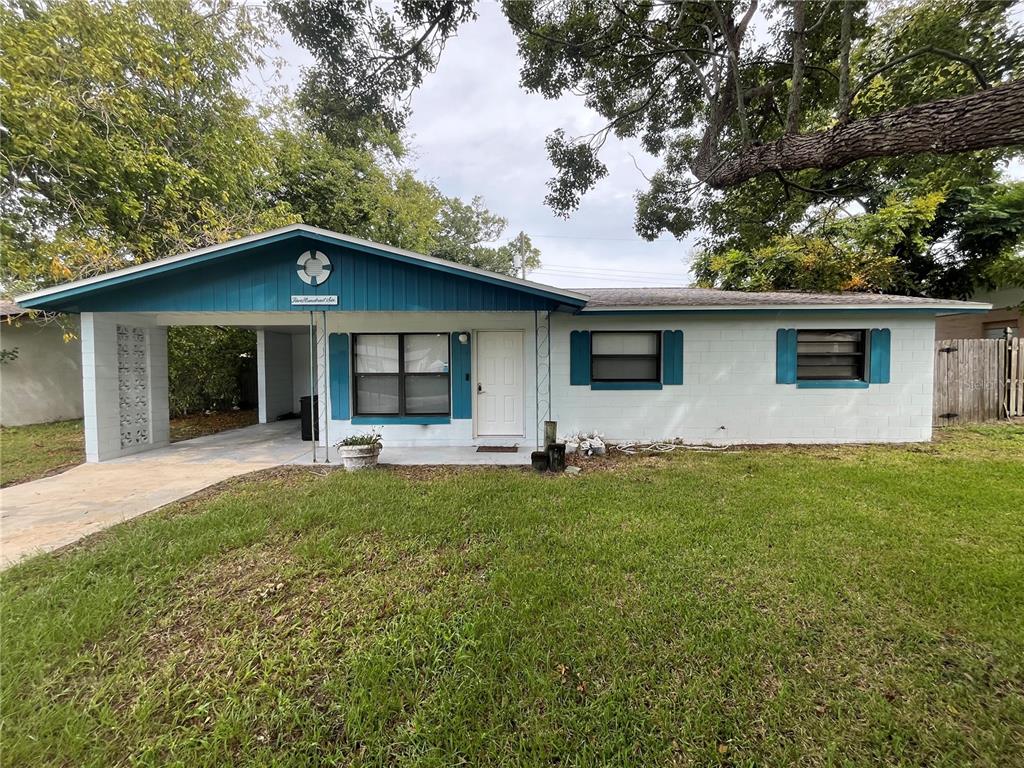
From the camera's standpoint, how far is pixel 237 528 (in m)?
3.80

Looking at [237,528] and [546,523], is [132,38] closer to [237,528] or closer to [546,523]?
[237,528]

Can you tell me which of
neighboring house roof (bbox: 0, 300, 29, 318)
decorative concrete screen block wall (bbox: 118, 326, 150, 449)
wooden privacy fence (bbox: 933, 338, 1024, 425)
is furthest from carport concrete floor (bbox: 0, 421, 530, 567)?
wooden privacy fence (bbox: 933, 338, 1024, 425)

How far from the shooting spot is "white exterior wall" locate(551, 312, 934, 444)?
7.32m

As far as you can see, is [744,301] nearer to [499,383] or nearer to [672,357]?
[672,357]

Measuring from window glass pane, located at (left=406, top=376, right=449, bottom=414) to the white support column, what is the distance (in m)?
4.77

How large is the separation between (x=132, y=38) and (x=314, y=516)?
10.8 meters

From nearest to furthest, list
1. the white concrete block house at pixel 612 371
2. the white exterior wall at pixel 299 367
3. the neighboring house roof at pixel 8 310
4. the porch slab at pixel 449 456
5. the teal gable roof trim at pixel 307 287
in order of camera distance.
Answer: the teal gable roof trim at pixel 307 287
the porch slab at pixel 449 456
the white concrete block house at pixel 612 371
the neighboring house roof at pixel 8 310
the white exterior wall at pixel 299 367

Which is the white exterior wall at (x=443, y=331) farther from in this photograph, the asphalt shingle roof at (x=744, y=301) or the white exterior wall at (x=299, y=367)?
the white exterior wall at (x=299, y=367)

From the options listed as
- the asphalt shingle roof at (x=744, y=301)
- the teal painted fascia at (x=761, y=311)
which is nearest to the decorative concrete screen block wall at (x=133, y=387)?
the teal painted fascia at (x=761, y=311)

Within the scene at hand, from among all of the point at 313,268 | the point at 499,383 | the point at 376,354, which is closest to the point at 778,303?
the point at 499,383

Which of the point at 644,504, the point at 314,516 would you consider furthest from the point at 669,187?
the point at 314,516

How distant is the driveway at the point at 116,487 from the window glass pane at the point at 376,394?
1.32 m

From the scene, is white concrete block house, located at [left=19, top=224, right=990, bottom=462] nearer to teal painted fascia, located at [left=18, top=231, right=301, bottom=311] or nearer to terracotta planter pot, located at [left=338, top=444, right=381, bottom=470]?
teal painted fascia, located at [left=18, top=231, right=301, bottom=311]

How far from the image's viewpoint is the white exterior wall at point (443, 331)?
24.0ft
